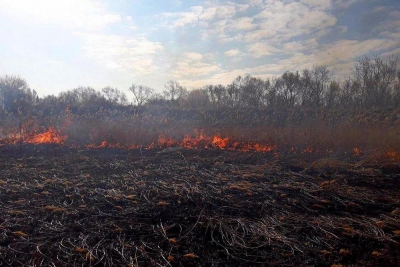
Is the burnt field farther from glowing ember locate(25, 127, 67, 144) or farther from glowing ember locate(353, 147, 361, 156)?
glowing ember locate(25, 127, 67, 144)

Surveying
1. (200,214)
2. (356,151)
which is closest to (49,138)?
(200,214)

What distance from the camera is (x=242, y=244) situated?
3.82m

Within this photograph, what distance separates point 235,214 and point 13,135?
12257 mm

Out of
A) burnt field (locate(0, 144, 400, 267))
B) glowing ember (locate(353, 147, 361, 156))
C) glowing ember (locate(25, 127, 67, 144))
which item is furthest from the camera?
glowing ember (locate(25, 127, 67, 144))

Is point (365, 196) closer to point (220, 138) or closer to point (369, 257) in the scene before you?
point (369, 257)

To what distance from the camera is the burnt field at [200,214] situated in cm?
352

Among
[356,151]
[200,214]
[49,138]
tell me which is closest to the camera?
[200,214]

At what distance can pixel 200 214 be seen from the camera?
470cm

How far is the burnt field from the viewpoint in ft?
11.5

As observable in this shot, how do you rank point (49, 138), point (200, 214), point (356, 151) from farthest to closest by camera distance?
point (49, 138)
point (356, 151)
point (200, 214)

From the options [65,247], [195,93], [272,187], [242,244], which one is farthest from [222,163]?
[195,93]

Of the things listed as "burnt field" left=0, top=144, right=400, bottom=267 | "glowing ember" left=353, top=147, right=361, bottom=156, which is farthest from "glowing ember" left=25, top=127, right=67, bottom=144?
"glowing ember" left=353, top=147, right=361, bottom=156

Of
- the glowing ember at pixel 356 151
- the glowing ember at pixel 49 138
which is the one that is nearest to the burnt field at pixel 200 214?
the glowing ember at pixel 356 151

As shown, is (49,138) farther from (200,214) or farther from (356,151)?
(356,151)
